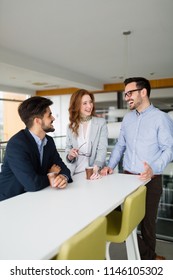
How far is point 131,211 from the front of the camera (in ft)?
4.00

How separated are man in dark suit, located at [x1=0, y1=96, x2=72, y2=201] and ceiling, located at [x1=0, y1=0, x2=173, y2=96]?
1.47m

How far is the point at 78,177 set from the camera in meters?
1.64

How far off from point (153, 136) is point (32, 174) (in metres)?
0.85

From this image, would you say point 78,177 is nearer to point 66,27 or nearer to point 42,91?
point 66,27

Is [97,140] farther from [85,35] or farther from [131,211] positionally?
[85,35]

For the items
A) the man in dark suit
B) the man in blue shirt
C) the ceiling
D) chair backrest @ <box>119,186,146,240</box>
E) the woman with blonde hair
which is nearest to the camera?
chair backrest @ <box>119,186,146,240</box>

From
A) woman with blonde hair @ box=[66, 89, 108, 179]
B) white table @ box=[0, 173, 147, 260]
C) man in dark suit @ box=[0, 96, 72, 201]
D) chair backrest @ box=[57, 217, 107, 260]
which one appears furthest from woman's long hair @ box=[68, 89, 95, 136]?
chair backrest @ box=[57, 217, 107, 260]

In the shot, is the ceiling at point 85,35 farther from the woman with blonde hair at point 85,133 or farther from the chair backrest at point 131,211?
the chair backrest at point 131,211

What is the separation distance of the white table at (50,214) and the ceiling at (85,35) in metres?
1.96

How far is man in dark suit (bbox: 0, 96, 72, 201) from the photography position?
1307 millimetres

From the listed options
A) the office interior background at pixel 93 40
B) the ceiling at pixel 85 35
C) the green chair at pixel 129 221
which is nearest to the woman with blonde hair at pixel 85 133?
the green chair at pixel 129 221

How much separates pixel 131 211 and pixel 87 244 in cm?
49

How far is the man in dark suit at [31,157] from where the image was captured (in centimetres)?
131

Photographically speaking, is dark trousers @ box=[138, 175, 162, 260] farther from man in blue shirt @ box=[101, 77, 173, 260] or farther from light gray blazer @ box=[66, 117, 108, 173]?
light gray blazer @ box=[66, 117, 108, 173]
